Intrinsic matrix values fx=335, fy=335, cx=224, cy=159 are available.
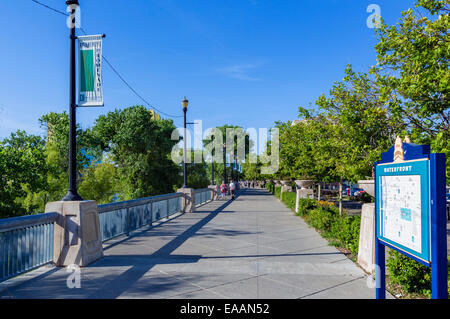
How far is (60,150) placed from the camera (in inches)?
1335

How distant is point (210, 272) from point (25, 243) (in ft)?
10.7

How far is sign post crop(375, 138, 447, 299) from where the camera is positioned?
3236mm

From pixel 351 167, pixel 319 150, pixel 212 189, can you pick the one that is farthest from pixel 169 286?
pixel 212 189

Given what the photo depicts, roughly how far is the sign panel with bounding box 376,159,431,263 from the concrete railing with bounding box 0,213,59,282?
5.55 meters

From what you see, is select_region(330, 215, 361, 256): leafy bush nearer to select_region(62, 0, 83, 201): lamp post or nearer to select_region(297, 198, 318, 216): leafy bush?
select_region(297, 198, 318, 216): leafy bush

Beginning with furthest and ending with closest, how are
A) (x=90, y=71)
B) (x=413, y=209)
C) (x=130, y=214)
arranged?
(x=130, y=214), (x=90, y=71), (x=413, y=209)

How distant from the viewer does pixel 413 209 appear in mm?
3625

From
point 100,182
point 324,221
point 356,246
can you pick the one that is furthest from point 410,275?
point 100,182

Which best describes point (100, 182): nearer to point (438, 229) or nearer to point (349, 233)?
point (349, 233)

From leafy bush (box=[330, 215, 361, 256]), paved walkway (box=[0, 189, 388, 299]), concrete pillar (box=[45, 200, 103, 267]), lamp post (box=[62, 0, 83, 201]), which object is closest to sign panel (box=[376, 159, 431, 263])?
paved walkway (box=[0, 189, 388, 299])

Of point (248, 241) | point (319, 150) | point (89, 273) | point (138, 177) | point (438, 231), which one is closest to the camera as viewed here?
point (438, 231)

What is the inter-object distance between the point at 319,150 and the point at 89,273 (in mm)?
10856

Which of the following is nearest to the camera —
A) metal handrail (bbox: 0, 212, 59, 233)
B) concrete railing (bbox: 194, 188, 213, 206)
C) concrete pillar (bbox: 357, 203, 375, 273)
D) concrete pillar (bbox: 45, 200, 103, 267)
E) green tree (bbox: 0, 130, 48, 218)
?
metal handrail (bbox: 0, 212, 59, 233)

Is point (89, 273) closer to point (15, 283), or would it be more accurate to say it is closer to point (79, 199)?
point (15, 283)
